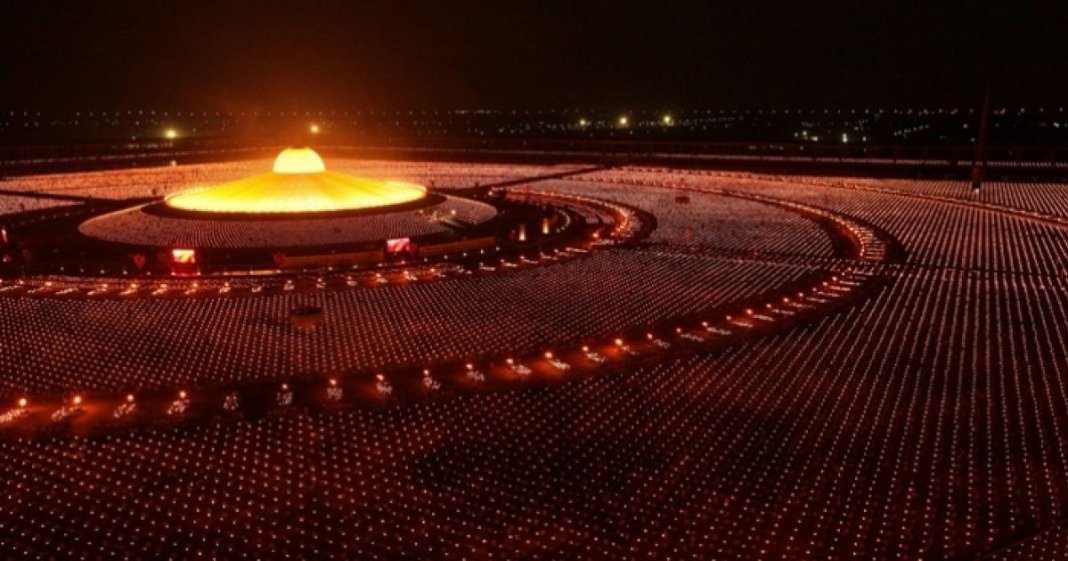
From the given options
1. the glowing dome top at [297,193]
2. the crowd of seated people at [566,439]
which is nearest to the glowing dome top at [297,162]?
the glowing dome top at [297,193]

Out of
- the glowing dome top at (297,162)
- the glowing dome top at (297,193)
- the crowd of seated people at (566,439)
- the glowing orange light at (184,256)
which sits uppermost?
the glowing dome top at (297,162)

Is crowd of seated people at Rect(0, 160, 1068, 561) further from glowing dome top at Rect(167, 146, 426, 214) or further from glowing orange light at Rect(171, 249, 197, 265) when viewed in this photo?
glowing dome top at Rect(167, 146, 426, 214)

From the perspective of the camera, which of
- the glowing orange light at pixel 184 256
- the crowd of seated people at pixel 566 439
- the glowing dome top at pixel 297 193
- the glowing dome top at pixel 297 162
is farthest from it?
the glowing dome top at pixel 297 162

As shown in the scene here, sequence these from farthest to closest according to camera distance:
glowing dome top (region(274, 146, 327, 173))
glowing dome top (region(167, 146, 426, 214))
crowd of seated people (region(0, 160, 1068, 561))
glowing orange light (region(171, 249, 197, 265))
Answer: glowing dome top (region(274, 146, 327, 173)) → glowing dome top (region(167, 146, 426, 214)) → glowing orange light (region(171, 249, 197, 265)) → crowd of seated people (region(0, 160, 1068, 561))

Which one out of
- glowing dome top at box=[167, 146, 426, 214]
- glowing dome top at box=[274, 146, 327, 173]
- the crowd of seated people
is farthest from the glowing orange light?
glowing dome top at box=[274, 146, 327, 173]

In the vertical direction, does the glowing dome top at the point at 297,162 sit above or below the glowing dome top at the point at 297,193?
above

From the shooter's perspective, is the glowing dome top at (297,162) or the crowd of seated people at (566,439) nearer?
the crowd of seated people at (566,439)

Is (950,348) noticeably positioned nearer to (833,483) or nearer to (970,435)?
(970,435)

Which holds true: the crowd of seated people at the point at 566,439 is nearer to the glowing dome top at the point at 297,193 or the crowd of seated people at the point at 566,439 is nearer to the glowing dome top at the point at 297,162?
the glowing dome top at the point at 297,193

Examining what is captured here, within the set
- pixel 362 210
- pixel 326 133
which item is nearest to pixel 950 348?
pixel 362 210
